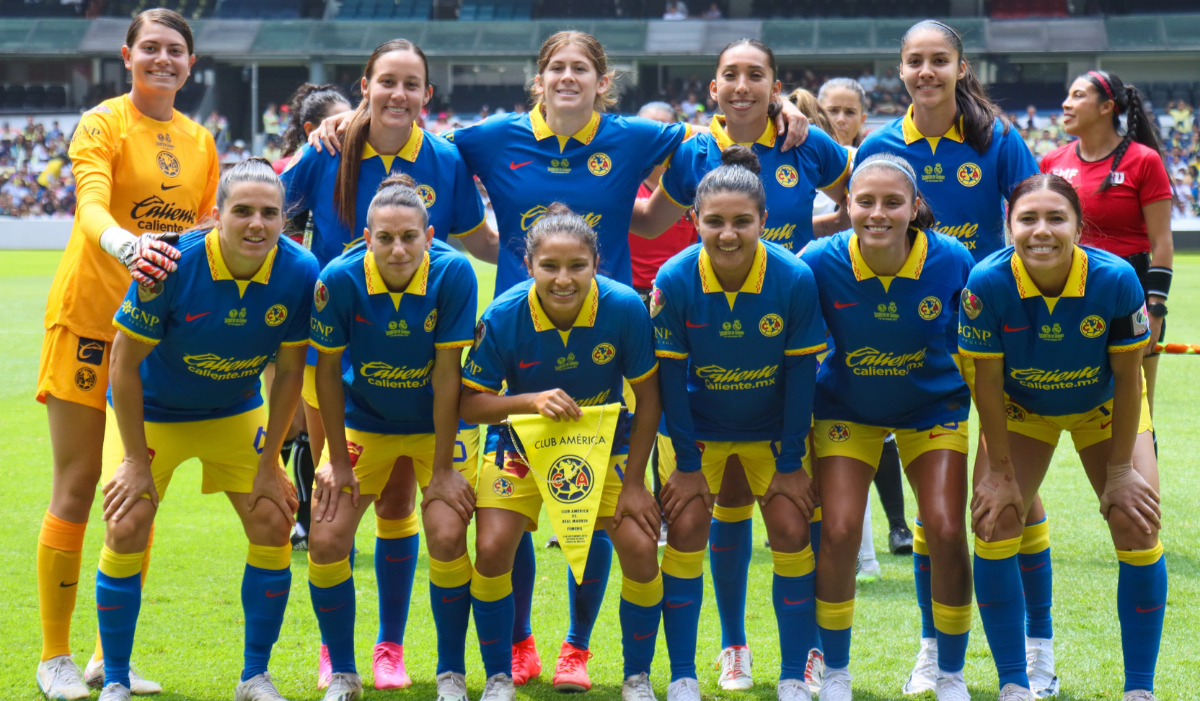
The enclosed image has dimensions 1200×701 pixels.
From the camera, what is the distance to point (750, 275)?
3.57 meters

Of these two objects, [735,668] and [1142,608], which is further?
[735,668]

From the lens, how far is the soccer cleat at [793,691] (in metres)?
3.56

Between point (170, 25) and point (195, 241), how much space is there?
3.20 feet

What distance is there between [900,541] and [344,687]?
2.92m

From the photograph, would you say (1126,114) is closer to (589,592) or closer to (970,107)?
(970,107)

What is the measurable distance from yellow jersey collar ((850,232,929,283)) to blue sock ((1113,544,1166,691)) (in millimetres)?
1101

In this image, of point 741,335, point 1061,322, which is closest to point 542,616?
point 741,335

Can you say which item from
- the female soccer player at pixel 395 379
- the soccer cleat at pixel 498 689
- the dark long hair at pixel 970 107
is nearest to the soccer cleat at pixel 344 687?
the female soccer player at pixel 395 379

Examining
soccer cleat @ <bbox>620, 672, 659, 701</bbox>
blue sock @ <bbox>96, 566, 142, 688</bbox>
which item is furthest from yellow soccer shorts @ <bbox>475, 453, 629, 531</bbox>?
blue sock @ <bbox>96, 566, 142, 688</bbox>

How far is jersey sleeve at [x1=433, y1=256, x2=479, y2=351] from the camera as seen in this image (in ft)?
11.9

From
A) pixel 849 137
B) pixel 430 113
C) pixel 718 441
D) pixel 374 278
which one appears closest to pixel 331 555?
pixel 374 278

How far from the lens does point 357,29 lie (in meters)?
38.5

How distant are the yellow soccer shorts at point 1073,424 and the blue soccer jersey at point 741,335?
697 mm

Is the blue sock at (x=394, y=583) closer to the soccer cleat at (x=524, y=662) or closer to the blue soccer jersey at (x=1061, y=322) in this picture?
the soccer cleat at (x=524, y=662)
